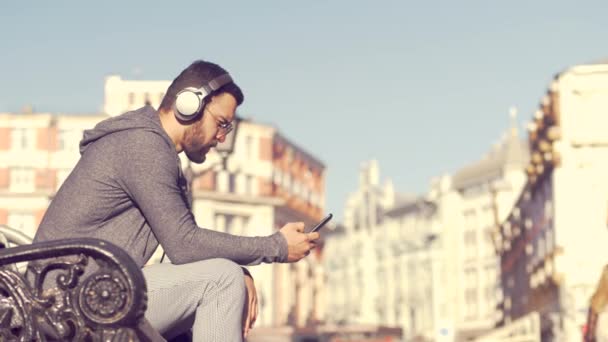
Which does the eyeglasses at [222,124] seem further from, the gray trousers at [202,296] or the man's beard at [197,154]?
the gray trousers at [202,296]

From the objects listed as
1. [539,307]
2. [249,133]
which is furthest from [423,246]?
[539,307]

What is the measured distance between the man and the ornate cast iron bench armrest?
26 centimetres

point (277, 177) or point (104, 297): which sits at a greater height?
point (277, 177)

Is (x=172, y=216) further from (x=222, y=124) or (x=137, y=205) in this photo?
(x=222, y=124)

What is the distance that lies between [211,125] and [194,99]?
14cm

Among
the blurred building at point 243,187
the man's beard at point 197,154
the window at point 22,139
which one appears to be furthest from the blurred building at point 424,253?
the man's beard at point 197,154

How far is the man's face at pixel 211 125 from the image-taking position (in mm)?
4285

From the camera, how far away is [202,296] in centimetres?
396

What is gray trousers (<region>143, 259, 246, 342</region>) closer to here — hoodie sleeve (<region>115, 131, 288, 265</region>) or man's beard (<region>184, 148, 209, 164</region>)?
hoodie sleeve (<region>115, 131, 288, 265</region>)

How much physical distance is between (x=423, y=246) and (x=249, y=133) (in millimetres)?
33874

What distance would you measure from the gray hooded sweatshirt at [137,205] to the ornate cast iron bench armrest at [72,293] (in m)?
0.27

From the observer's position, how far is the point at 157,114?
14.3ft

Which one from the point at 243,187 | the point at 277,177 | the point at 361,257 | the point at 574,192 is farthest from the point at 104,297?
the point at 361,257

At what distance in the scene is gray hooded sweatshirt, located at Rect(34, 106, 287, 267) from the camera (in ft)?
13.3
